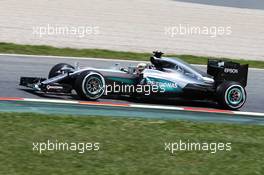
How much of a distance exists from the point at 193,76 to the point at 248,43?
9202mm

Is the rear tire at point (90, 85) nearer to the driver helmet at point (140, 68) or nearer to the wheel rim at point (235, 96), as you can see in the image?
the driver helmet at point (140, 68)

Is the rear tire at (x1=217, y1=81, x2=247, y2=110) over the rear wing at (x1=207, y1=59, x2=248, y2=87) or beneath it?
beneath

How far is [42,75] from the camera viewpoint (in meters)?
14.6

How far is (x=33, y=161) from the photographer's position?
26.4ft

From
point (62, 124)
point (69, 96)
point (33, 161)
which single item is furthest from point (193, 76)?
point (33, 161)

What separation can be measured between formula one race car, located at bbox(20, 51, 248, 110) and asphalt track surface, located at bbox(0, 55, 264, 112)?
12.1 inches

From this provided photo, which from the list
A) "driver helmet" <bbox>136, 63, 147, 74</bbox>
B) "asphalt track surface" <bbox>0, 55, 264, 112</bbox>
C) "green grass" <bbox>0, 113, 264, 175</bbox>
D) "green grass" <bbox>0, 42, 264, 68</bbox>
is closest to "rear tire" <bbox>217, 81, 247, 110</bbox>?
"asphalt track surface" <bbox>0, 55, 264, 112</bbox>

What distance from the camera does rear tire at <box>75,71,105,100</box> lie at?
39.5 ft

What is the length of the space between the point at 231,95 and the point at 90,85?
2806 mm

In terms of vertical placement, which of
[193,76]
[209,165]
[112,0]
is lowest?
[209,165]

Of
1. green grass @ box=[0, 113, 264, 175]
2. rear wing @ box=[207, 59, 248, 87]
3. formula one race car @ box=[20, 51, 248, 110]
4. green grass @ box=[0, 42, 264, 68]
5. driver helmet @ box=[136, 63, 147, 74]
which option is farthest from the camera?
green grass @ box=[0, 42, 264, 68]

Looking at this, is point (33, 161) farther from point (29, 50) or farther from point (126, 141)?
point (29, 50)

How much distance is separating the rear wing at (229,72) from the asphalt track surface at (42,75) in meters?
0.64

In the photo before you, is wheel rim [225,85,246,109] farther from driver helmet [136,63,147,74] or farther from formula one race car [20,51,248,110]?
driver helmet [136,63,147,74]
